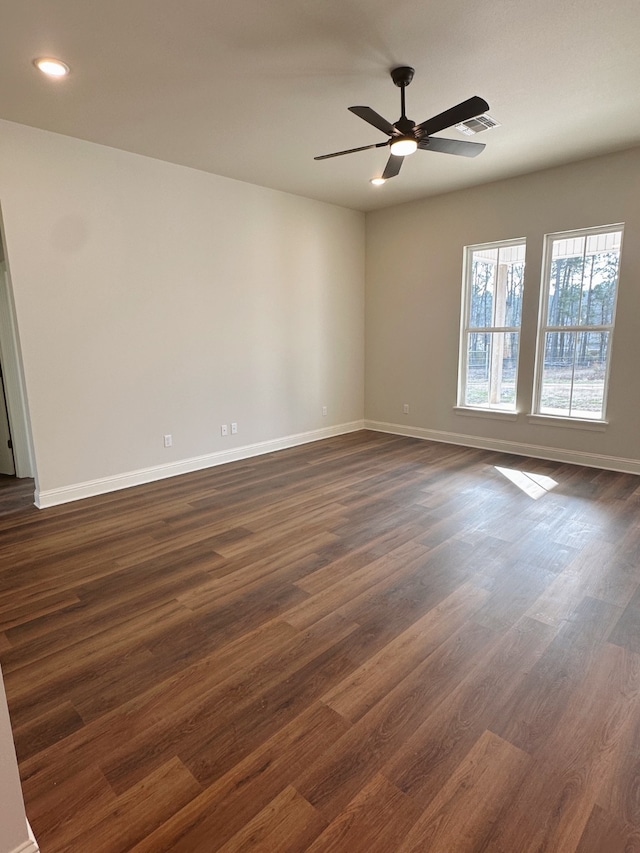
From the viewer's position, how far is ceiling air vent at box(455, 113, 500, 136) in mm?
3490

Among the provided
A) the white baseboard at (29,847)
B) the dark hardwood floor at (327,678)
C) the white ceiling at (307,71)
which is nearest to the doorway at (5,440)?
the dark hardwood floor at (327,678)

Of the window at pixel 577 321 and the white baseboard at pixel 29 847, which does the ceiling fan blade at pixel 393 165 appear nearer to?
the window at pixel 577 321

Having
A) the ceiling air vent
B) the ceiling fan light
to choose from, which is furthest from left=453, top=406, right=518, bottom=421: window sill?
the ceiling fan light

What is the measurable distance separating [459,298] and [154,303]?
3616mm

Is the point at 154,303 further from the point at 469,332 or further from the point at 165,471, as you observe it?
the point at 469,332

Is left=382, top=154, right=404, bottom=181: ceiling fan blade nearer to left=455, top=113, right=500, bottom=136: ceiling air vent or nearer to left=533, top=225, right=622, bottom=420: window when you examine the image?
left=455, top=113, right=500, bottom=136: ceiling air vent

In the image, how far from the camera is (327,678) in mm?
1939

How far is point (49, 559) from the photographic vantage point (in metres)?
3.04

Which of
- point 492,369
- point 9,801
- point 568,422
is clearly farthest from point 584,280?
point 9,801

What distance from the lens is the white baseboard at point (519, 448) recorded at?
4762 mm

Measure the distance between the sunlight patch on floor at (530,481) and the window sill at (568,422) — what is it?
0.73 m

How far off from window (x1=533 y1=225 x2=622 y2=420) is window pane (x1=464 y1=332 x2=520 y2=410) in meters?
0.32

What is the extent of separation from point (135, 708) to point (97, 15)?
3332mm

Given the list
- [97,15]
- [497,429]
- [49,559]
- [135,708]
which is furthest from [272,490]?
[97,15]
